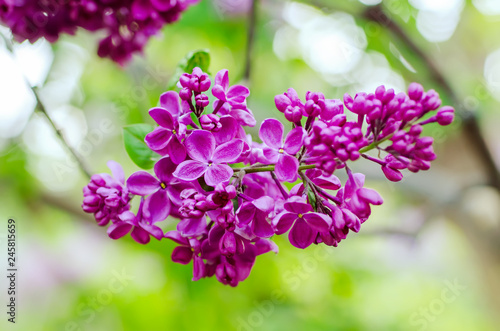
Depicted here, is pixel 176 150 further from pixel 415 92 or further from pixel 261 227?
pixel 415 92

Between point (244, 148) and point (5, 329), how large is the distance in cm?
193

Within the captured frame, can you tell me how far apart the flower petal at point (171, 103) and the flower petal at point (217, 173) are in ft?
0.39

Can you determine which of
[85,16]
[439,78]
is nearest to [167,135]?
[85,16]

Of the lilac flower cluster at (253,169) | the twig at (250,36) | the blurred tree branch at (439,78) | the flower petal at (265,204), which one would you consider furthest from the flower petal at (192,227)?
the blurred tree branch at (439,78)

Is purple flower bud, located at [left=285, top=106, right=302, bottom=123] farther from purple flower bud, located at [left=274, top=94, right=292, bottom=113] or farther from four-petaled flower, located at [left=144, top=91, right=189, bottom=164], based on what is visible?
four-petaled flower, located at [left=144, top=91, right=189, bottom=164]

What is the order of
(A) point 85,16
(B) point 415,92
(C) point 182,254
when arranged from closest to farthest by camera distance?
(B) point 415,92
(C) point 182,254
(A) point 85,16

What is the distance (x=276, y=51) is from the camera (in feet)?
7.50

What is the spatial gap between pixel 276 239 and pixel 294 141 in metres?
1.10

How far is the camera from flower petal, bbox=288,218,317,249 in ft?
2.02

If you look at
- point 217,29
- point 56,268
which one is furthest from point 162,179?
point 56,268

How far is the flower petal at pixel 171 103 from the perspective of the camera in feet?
2.17

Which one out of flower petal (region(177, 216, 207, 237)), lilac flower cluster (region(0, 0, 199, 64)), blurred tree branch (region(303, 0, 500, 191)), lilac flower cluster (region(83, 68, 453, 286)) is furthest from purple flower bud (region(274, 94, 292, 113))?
blurred tree branch (region(303, 0, 500, 191))

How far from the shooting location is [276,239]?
1657 mm

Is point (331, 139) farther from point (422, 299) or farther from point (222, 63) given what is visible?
point (422, 299)
